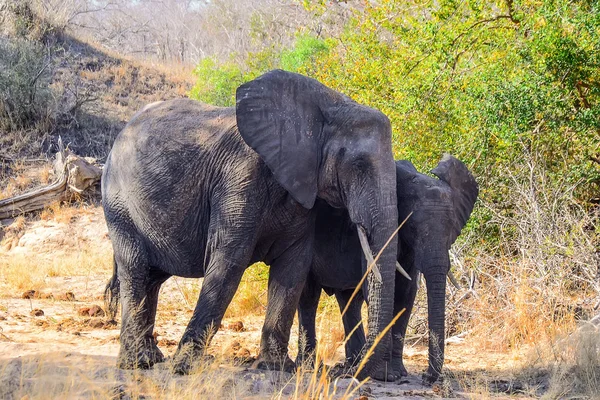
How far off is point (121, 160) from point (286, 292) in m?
1.82

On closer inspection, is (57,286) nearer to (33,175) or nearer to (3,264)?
(3,264)

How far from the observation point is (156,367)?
6727 millimetres

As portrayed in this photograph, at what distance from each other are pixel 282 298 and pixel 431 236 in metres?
1.27

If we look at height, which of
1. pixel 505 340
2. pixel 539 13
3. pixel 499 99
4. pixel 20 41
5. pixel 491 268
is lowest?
pixel 505 340

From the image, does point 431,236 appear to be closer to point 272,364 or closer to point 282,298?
point 282,298

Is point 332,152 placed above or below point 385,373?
above

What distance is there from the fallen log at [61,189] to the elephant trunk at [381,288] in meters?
10.8

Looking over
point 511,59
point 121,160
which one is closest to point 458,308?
point 511,59

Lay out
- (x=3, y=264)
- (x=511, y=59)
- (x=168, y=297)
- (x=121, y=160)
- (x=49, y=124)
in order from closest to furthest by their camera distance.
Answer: (x=121, y=160) < (x=511, y=59) < (x=168, y=297) < (x=3, y=264) < (x=49, y=124)

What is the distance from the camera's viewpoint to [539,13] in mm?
9367

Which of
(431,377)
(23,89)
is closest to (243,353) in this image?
(431,377)

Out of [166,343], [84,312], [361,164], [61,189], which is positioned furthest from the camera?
[61,189]

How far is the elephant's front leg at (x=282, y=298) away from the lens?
674 cm

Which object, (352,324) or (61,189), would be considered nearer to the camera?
(352,324)
